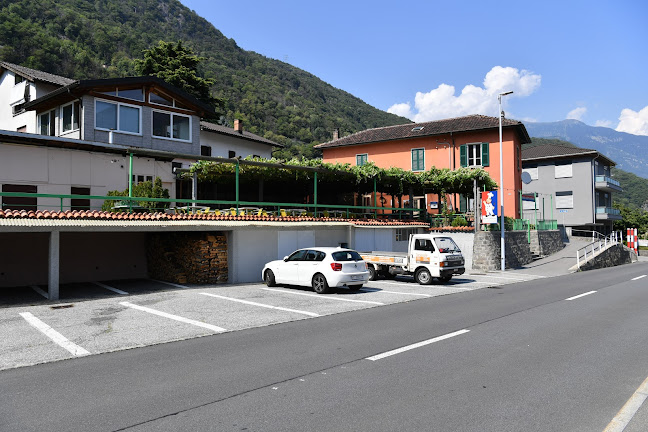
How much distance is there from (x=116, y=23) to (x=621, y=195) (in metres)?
111

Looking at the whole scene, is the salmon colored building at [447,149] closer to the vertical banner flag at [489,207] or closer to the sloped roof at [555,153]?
the vertical banner flag at [489,207]

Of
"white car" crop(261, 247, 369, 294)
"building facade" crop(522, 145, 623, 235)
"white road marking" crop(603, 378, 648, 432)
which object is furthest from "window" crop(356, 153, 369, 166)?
"white road marking" crop(603, 378, 648, 432)

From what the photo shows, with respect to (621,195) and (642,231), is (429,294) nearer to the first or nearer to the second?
(642,231)

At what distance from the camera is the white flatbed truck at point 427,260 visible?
19.0 metres

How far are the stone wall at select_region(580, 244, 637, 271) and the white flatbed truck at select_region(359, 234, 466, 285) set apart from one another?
13.9 metres

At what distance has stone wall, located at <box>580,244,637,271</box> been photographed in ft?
99.2

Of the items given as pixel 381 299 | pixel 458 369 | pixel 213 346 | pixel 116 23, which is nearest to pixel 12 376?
pixel 213 346

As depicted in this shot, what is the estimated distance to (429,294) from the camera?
16125 mm

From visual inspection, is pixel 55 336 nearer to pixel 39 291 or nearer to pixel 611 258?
pixel 39 291

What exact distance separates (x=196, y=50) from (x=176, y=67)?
5557 cm

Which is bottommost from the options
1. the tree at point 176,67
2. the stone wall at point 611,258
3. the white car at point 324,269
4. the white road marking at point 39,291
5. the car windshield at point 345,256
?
the stone wall at point 611,258

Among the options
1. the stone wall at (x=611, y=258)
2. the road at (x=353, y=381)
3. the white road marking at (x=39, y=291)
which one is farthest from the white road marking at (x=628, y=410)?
the stone wall at (x=611, y=258)

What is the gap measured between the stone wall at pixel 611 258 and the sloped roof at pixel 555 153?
13.0m

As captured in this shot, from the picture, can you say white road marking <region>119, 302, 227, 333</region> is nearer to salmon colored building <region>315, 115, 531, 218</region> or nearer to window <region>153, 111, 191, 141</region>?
window <region>153, 111, 191, 141</region>
